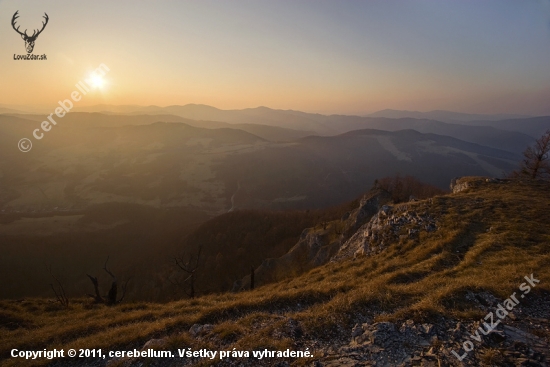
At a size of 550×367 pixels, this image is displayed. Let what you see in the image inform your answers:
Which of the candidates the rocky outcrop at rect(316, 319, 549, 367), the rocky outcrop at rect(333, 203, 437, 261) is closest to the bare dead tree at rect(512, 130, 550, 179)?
the rocky outcrop at rect(333, 203, 437, 261)

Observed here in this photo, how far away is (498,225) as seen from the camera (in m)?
19.5

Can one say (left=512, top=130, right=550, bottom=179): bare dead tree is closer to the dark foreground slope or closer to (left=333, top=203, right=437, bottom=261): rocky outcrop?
the dark foreground slope

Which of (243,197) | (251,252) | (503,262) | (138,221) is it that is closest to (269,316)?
(503,262)

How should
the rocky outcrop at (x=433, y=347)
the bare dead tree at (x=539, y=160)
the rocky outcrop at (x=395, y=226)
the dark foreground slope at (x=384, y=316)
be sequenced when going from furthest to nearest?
1. the bare dead tree at (x=539, y=160)
2. the rocky outcrop at (x=395, y=226)
3. the dark foreground slope at (x=384, y=316)
4. the rocky outcrop at (x=433, y=347)

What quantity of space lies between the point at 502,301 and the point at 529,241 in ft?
31.0

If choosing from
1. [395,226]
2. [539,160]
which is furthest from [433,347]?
[539,160]

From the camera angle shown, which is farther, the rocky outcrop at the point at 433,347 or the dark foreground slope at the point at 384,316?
the dark foreground slope at the point at 384,316

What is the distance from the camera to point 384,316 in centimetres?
1023

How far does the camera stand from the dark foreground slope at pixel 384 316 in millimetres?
8445

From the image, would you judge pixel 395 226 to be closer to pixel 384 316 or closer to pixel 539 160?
pixel 384 316

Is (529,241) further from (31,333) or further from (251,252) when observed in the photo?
(251,252)

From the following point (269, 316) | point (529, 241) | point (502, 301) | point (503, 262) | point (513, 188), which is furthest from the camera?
point (513, 188)

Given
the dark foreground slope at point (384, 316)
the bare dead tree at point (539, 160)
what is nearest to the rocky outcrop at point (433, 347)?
the dark foreground slope at point (384, 316)

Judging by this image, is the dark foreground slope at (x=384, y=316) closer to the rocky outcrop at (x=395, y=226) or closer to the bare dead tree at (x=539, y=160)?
the rocky outcrop at (x=395, y=226)
